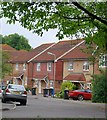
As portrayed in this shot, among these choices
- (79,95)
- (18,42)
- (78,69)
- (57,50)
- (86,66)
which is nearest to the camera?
(79,95)

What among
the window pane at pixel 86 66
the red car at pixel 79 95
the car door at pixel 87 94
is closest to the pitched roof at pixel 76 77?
the window pane at pixel 86 66

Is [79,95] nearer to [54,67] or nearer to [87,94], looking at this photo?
[87,94]

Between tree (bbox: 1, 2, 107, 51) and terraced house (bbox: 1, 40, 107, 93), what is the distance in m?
31.3

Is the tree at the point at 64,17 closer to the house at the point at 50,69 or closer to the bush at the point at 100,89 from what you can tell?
the bush at the point at 100,89

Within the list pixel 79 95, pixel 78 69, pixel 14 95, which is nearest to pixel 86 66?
pixel 78 69

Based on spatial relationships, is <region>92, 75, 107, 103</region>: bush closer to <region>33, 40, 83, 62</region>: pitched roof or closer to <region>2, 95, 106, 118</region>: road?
<region>2, 95, 106, 118</region>: road

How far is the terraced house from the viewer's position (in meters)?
48.8

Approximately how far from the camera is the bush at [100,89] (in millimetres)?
30922

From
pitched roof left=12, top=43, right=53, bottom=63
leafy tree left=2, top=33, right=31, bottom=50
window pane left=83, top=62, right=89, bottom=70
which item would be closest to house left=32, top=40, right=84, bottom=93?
pitched roof left=12, top=43, right=53, bottom=63

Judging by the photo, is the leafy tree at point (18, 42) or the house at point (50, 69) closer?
the house at point (50, 69)

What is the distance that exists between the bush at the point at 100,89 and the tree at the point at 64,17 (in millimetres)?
18254

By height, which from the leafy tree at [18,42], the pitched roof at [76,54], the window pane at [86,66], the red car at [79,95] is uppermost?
the leafy tree at [18,42]

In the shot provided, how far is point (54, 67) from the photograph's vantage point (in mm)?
53969

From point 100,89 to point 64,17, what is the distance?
2074cm
